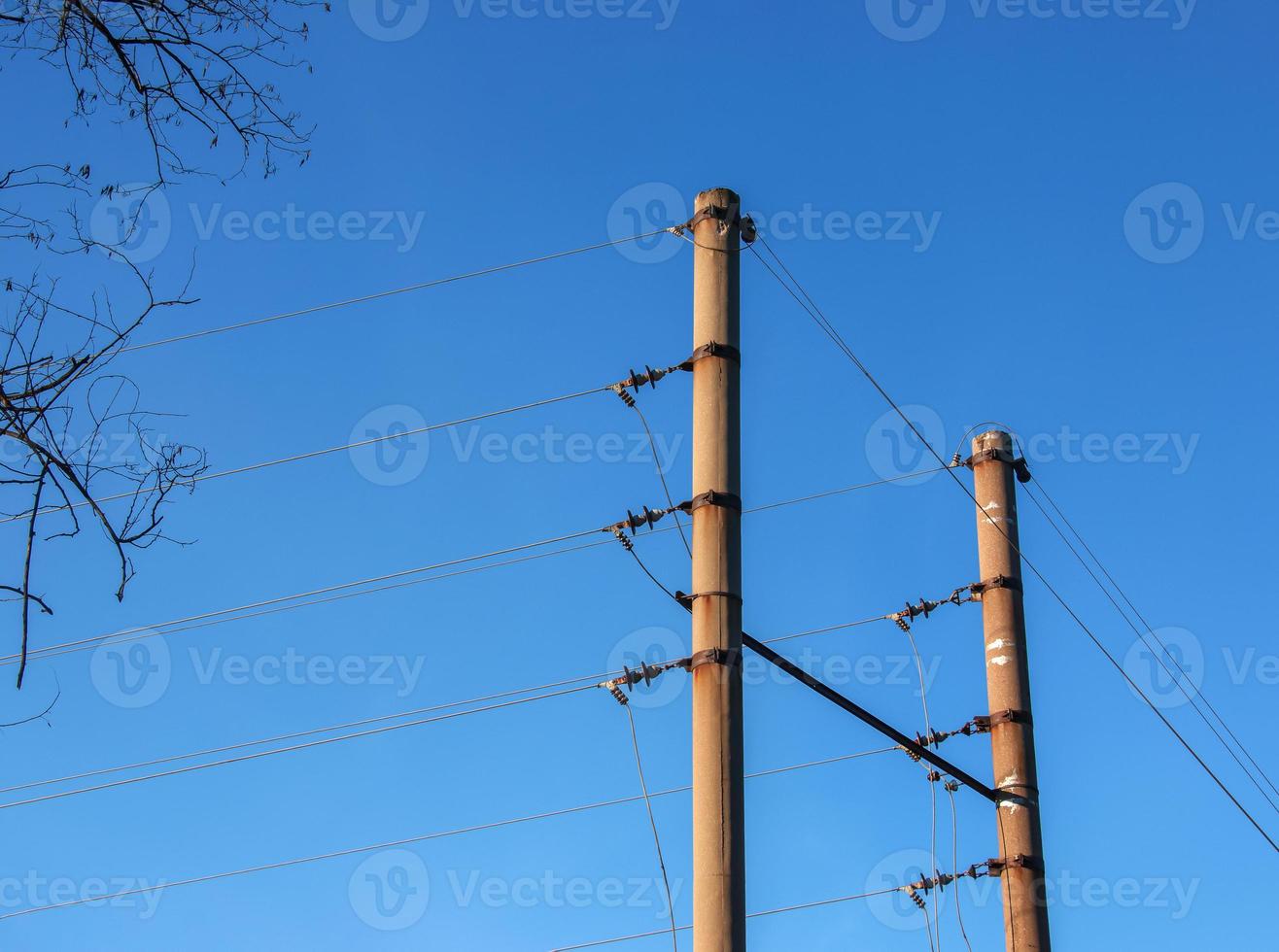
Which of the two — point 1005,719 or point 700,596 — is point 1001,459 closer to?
point 1005,719

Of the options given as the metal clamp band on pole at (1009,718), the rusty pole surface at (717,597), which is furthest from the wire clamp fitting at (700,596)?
the metal clamp band on pole at (1009,718)

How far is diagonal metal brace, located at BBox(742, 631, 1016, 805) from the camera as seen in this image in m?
9.66

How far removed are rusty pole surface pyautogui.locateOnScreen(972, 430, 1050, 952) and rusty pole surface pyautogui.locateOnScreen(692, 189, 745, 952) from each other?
13.1ft

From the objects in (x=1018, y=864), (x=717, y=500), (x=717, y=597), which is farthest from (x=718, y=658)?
(x=1018, y=864)

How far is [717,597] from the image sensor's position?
30.0 ft

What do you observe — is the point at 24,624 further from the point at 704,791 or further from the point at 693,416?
the point at 693,416

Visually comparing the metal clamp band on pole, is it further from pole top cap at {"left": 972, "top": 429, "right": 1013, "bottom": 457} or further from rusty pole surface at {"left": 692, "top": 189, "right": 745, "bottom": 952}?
rusty pole surface at {"left": 692, "top": 189, "right": 745, "bottom": 952}

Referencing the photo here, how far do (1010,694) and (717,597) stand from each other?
4214 millimetres

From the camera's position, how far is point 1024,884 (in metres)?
11.6

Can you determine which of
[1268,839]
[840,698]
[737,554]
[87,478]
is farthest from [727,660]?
[1268,839]

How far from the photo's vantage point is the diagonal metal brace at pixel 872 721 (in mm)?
9656

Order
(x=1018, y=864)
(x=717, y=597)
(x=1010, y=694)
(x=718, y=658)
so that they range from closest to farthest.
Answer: (x=718, y=658)
(x=717, y=597)
(x=1018, y=864)
(x=1010, y=694)

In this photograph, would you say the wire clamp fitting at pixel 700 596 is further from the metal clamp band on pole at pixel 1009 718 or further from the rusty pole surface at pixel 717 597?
the metal clamp band on pole at pixel 1009 718

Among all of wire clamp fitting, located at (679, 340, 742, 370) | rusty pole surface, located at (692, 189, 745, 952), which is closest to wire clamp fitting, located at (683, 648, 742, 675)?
rusty pole surface, located at (692, 189, 745, 952)
